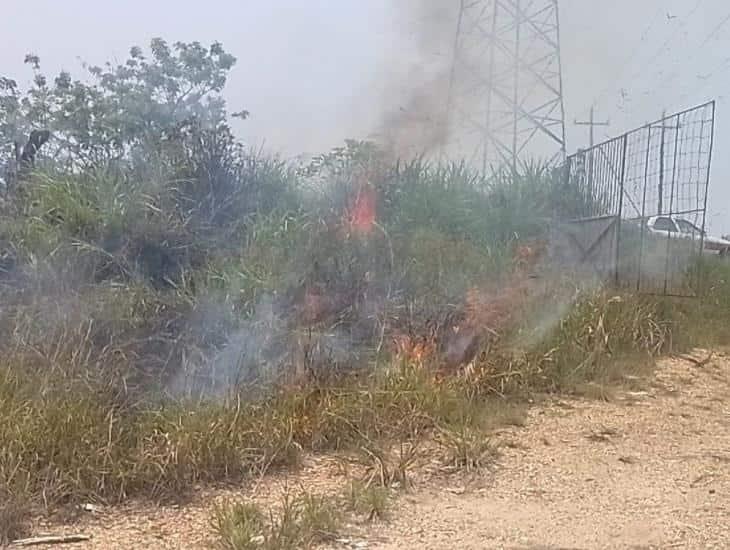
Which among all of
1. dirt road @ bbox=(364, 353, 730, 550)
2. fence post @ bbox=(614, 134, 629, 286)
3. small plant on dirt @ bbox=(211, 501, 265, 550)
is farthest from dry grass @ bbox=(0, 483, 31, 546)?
fence post @ bbox=(614, 134, 629, 286)

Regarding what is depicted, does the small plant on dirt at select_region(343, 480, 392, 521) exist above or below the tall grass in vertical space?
below

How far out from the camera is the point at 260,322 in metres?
6.02

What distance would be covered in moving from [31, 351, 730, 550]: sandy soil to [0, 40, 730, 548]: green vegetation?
171mm

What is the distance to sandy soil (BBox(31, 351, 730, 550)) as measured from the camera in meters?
3.75

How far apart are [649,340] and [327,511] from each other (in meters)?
4.23

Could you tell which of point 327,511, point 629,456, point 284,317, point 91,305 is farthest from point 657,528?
point 91,305

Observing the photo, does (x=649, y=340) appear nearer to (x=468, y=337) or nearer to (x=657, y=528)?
(x=468, y=337)

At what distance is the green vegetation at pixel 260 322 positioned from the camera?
4.29 metres

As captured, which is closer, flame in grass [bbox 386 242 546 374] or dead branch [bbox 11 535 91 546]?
dead branch [bbox 11 535 91 546]

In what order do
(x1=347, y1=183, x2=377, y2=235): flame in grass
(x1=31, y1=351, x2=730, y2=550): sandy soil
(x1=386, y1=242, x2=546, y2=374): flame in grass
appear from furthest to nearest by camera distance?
1. (x1=347, y1=183, x2=377, y2=235): flame in grass
2. (x1=386, y1=242, x2=546, y2=374): flame in grass
3. (x1=31, y1=351, x2=730, y2=550): sandy soil

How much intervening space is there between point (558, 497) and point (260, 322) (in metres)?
2.54

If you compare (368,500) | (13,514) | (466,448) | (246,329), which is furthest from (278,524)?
(246,329)

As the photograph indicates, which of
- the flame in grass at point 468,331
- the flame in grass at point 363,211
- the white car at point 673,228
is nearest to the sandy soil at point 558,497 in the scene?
the flame in grass at point 468,331

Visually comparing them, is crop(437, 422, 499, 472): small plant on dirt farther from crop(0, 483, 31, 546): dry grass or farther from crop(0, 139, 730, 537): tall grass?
crop(0, 483, 31, 546): dry grass
